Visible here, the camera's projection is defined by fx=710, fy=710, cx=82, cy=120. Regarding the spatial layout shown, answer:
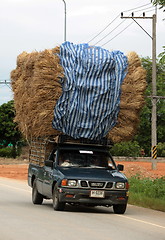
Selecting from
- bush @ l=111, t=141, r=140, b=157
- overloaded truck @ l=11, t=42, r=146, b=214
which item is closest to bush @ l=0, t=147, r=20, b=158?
bush @ l=111, t=141, r=140, b=157

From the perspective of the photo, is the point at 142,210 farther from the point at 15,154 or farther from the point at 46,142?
the point at 15,154

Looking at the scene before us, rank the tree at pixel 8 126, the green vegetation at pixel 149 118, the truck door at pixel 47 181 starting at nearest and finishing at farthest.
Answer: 1. the truck door at pixel 47 181
2. the tree at pixel 8 126
3. the green vegetation at pixel 149 118

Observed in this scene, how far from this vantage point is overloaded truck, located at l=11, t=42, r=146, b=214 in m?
18.1

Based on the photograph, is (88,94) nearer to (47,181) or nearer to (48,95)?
(48,95)

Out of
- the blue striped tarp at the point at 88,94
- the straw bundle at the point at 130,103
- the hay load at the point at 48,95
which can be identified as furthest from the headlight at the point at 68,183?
the straw bundle at the point at 130,103

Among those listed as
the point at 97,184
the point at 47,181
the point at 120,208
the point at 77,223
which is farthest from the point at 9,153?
the point at 77,223

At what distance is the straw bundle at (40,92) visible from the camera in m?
18.2

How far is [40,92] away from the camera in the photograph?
59.2 ft

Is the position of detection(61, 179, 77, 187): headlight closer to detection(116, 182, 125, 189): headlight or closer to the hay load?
detection(116, 182, 125, 189): headlight

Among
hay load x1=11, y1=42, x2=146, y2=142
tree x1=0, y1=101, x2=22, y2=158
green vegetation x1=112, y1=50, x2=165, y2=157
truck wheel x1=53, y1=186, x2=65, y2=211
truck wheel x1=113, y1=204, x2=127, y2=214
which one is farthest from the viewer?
green vegetation x1=112, y1=50, x2=165, y2=157

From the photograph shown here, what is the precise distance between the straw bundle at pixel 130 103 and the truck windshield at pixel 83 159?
0.63 metres

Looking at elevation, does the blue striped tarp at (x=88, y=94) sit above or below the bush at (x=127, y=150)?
above

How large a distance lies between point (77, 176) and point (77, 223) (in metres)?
2.63

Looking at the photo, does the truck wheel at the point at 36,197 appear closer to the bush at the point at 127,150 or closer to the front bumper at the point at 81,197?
the front bumper at the point at 81,197
